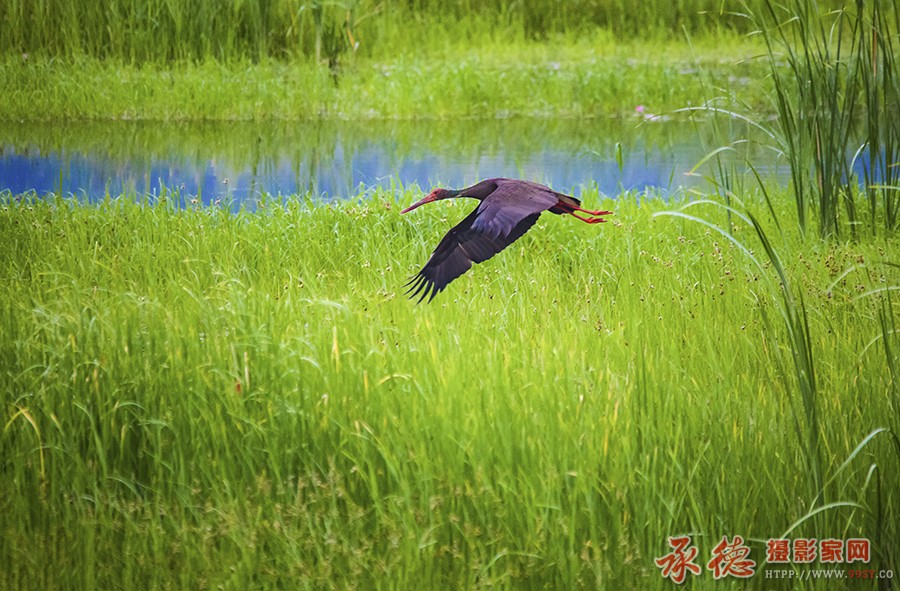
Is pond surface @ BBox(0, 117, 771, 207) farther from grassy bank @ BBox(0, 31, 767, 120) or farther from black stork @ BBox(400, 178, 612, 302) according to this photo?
black stork @ BBox(400, 178, 612, 302)

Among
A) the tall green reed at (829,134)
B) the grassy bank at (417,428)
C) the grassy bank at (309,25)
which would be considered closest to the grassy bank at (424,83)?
the grassy bank at (309,25)

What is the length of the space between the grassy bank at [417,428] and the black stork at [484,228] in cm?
13

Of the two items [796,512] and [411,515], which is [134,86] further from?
[796,512]

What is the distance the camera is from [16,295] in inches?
84.3

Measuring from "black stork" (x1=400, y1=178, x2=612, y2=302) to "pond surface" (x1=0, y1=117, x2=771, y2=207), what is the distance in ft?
2.52

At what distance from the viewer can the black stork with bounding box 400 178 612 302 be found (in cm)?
188

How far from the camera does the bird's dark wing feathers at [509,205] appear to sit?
192 centimetres

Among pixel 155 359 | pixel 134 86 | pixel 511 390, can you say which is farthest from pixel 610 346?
pixel 134 86

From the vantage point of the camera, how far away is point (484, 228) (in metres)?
1.91

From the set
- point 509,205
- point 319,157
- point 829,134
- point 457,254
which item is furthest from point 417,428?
point 319,157

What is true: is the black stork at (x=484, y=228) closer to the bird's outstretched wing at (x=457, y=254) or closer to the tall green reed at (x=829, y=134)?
the bird's outstretched wing at (x=457, y=254)

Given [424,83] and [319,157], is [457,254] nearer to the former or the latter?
[319,157]

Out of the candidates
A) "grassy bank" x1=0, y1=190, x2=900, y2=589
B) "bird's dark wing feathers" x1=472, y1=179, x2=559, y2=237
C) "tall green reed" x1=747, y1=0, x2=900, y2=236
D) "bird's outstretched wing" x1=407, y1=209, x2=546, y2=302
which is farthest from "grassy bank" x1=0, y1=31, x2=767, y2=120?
"bird's outstretched wing" x1=407, y1=209, x2=546, y2=302

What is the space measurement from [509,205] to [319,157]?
1.69 meters
